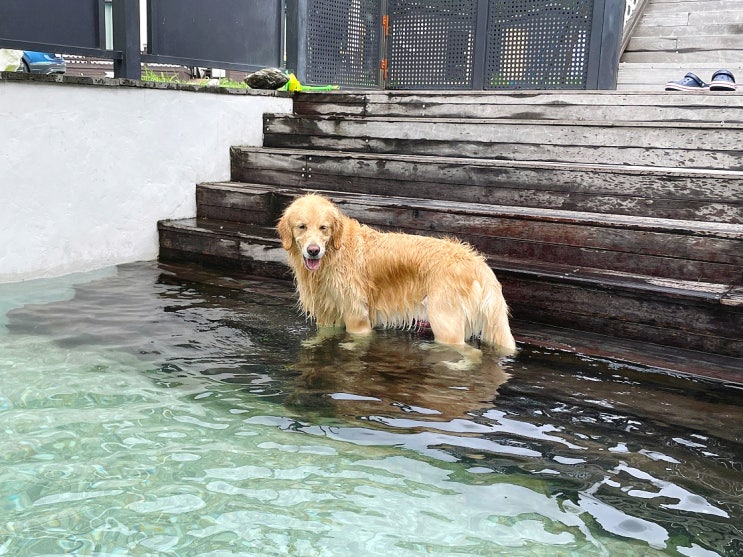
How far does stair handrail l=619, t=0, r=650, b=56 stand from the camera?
407 inches

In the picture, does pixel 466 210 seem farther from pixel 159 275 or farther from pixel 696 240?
pixel 159 275

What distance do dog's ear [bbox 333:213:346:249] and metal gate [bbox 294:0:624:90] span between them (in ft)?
15.5

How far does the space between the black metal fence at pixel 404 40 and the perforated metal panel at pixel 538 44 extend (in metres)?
0.01

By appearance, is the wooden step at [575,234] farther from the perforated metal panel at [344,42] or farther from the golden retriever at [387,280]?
the perforated metal panel at [344,42]

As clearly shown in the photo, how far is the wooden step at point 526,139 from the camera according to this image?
5.43 m

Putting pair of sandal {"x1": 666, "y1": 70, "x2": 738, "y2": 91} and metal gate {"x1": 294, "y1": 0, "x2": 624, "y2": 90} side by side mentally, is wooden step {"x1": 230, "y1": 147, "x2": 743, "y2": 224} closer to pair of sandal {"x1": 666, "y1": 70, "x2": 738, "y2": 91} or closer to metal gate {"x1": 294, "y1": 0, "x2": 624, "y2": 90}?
pair of sandal {"x1": 666, "y1": 70, "x2": 738, "y2": 91}

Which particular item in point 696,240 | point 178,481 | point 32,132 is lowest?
point 178,481

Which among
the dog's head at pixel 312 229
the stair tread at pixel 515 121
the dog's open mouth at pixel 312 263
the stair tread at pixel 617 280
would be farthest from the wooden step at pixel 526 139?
the dog's open mouth at pixel 312 263

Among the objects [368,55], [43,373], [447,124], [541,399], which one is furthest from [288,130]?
[541,399]

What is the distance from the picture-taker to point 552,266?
16.2ft

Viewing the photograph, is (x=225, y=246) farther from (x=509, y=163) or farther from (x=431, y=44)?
(x=431, y=44)

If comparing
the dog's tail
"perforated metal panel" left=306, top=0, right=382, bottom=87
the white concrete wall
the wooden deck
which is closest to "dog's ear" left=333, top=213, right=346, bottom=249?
the dog's tail

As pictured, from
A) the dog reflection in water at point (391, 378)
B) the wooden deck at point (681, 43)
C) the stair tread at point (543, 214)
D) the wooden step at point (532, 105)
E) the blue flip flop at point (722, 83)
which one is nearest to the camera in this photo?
the dog reflection in water at point (391, 378)

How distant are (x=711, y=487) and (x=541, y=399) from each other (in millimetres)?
989
